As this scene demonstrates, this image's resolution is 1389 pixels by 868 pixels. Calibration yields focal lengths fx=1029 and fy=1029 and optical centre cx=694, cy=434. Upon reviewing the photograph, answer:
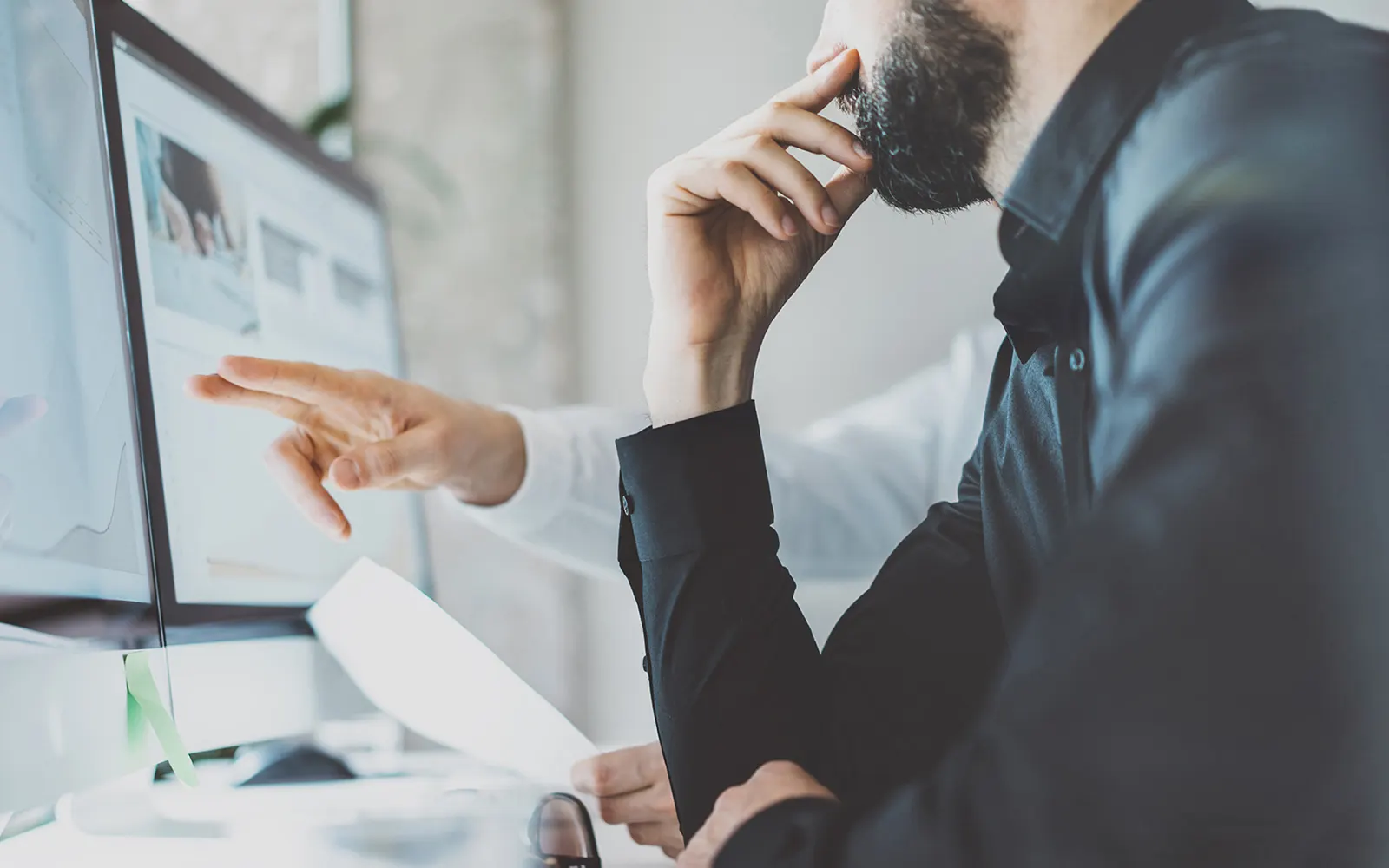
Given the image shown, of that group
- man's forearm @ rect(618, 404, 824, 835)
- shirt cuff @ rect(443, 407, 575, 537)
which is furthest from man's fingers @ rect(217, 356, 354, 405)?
man's forearm @ rect(618, 404, 824, 835)

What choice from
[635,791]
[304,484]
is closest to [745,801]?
[635,791]

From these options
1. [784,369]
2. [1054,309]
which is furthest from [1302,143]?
[784,369]

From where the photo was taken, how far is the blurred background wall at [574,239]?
0.46m

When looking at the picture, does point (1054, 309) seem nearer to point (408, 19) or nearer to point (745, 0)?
point (745, 0)

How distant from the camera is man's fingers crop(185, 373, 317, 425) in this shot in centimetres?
56

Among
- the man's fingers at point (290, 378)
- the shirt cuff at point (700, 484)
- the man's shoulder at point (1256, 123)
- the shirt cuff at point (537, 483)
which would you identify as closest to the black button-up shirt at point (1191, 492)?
the man's shoulder at point (1256, 123)

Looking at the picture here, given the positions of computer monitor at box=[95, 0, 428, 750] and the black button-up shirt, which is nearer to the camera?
the black button-up shirt

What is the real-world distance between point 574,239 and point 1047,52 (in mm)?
263

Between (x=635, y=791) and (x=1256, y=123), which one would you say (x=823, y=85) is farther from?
(x=635, y=791)

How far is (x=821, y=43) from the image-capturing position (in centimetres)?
43

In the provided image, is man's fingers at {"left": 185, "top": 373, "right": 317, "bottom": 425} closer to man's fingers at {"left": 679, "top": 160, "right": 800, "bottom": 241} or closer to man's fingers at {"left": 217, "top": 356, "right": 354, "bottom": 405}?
man's fingers at {"left": 217, "top": 356, "right": 354, "bottom": 405}

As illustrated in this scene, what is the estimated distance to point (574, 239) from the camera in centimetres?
54

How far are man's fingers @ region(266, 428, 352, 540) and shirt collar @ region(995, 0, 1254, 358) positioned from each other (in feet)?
1.35

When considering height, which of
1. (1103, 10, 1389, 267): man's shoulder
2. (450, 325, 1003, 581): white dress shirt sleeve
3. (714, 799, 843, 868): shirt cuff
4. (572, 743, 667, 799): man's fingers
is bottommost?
(572, 743, 667, 799): man's fingers
